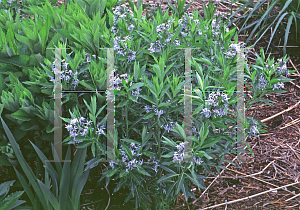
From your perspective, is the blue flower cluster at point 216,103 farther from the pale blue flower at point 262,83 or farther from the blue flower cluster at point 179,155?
the pale blue flower at point 262,83

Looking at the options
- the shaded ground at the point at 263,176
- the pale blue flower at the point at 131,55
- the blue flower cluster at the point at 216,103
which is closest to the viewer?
the blue flower cluster at the point at 216,103

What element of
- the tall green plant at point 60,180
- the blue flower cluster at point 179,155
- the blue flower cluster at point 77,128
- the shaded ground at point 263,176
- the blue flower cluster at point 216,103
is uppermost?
the blue flower cluster at point 216,103

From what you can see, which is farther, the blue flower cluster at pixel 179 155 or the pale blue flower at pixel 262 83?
the pale blue flower at pixel 262 83

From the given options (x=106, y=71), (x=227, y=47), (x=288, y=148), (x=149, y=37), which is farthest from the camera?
(x=288, y=148)

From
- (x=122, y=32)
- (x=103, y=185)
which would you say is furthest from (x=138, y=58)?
(x=103, y=185)

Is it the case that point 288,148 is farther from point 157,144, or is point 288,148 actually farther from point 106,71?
point 106,71

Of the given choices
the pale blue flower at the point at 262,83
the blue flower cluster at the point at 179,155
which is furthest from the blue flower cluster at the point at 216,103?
the pale blue flower at the point at 262,83

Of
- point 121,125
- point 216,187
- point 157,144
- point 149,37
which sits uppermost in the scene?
point 149,37

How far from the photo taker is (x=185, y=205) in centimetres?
217

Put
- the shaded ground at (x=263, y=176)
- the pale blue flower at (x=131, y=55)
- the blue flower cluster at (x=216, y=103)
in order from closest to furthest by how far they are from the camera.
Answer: the blue flower cluster at (x=216, y=103) < the pale blue flower at (x=131, y=55) < the shaded ground at (x=263, y=176)

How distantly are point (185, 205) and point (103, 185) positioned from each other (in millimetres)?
641

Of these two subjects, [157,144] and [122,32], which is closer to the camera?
[157,144]

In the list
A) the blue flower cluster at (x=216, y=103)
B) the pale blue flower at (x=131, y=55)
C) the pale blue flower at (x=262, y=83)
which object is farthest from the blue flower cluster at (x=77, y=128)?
the pale blue flower at (x=262, y=83)

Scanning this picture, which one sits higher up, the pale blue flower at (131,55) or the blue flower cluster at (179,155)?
the pale blue flower at (131,55)
